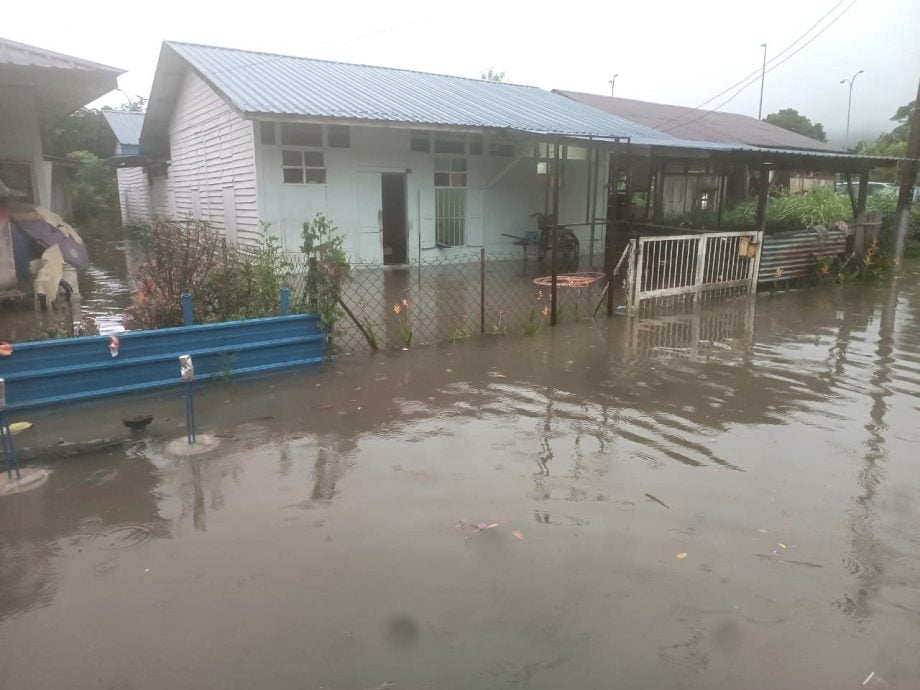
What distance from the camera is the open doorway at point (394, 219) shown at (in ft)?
49.5

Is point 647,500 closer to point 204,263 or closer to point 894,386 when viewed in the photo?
point 894,386

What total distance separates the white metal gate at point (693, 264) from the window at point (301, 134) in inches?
286

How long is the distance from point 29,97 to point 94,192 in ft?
68.9

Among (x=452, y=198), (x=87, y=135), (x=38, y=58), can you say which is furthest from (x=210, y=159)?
(x=87, y=135)

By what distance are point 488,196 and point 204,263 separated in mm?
10615

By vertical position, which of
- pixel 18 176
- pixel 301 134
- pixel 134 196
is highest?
pixel 301 134

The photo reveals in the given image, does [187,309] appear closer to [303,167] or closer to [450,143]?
[303,167]

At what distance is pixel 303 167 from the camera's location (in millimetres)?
13328

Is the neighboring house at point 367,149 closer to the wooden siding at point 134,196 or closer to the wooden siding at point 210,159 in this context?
the wooden siding at point 210,159

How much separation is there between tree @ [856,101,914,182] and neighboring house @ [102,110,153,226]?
31665 mm

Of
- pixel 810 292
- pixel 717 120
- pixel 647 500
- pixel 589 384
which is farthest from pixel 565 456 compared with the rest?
pixel 717 120

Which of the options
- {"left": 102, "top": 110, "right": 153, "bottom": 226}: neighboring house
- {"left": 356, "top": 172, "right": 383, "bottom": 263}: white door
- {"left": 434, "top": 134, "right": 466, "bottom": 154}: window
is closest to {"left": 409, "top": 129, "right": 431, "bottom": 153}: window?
{"left": 434, "top": 134, "right": 466, "bottom": 154}: window

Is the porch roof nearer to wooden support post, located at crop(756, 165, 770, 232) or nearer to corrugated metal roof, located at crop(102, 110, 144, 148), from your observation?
wooden support post, located at crop(756, 165, 770, 232)

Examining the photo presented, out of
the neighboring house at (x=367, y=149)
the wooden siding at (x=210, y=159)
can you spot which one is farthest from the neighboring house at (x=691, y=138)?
the wooden siding at (x=210, y=159)
